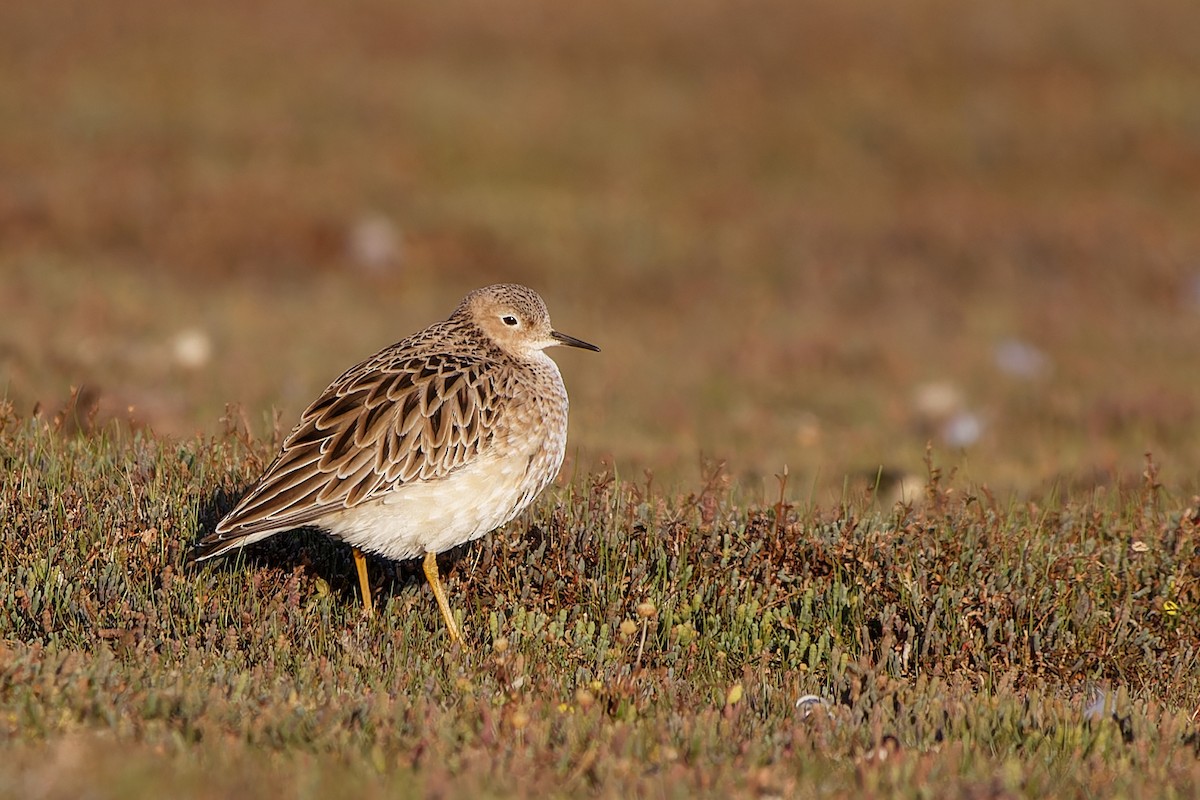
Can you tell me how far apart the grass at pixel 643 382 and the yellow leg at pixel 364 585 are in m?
0.09

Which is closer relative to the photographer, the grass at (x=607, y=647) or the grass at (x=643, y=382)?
the grass at (x=607, y=647)

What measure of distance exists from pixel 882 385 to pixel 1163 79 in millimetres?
16119

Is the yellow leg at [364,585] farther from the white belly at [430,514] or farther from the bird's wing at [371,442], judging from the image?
the bird's wing at [371,442]

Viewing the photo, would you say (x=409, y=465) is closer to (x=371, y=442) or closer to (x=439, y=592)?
(x=371, y=442)

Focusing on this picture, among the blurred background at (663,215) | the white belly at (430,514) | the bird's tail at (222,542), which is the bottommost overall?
the bird's tail at (222,542)

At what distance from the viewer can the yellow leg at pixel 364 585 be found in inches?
289

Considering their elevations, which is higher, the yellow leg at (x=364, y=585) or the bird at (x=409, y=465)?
the bird at (x=409, y=465)

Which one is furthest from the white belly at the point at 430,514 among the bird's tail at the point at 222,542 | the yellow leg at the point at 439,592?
the bird's tail at the point at 222,542

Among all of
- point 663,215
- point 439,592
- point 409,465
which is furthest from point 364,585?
point 663,215

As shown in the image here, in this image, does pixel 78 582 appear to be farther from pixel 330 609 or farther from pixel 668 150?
pixel 668 150

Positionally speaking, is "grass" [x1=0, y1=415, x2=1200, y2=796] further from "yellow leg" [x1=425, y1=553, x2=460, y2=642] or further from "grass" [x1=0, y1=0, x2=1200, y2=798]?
"yellow leg" [x1=425, y1=553, x2=460, y2=642]

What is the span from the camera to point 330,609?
7449 millimetres

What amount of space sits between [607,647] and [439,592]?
881 millimetres

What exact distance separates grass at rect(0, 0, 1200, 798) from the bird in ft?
1.49
